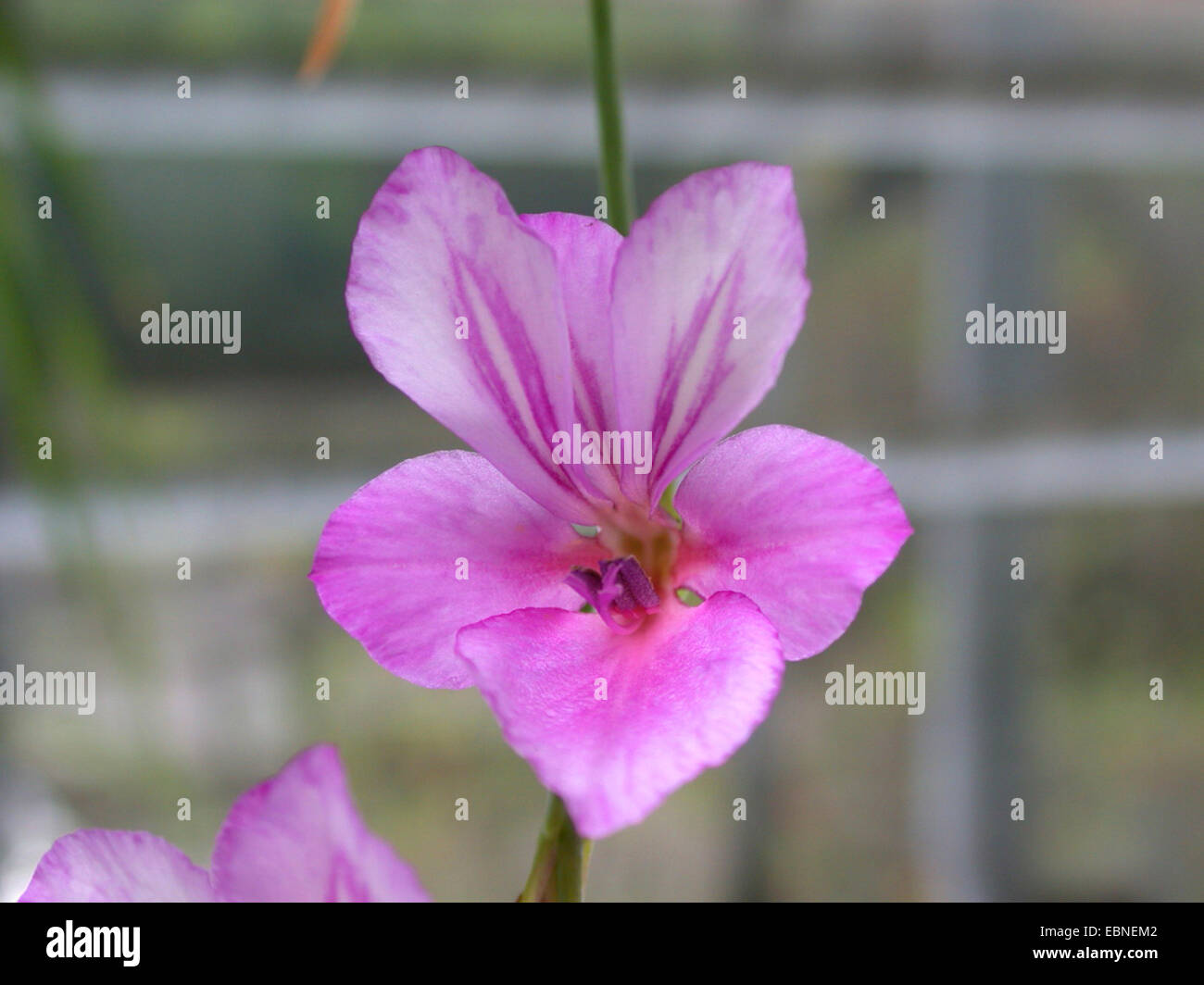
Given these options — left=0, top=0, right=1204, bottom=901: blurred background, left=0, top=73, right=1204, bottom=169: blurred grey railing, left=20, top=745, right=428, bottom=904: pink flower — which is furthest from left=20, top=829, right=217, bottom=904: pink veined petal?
left=0, top=73, right=1204, bottom=169: blurred grey railing

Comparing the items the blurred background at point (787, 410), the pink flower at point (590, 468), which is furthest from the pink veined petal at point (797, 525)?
the blurred background at point (787, 410)

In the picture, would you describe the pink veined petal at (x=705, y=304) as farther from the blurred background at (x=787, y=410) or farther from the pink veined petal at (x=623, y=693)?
the blurred background at (x=787, y=410)

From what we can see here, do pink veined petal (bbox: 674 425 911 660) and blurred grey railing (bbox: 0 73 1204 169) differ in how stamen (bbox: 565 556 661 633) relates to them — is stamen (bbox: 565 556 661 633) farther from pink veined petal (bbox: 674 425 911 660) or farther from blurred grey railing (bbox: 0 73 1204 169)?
blurred grey railing (bbox: 0 73 1204 169)

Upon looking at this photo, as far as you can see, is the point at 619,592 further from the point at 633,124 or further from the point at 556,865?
the point at 633,124

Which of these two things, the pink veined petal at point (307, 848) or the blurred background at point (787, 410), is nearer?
the pink veined petal at point (307, 848)

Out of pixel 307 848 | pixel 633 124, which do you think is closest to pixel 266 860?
pixel 307 848
